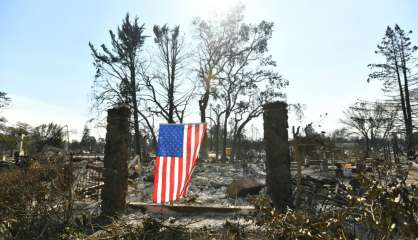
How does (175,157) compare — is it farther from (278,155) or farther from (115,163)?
(278,155)

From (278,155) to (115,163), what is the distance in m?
3.07

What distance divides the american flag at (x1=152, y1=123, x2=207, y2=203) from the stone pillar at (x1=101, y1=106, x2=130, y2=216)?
122 cm

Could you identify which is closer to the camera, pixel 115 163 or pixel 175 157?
pixel 175 157

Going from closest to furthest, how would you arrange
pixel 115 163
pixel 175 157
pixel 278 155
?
pixel 175 157 < pixel 278 155 < pixel 115 163

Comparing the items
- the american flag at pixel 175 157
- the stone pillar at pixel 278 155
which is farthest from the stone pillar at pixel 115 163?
the stone pillar at pixel 278 155

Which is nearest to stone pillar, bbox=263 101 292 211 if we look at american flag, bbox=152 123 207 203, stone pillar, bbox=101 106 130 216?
american flag, bbox=152 123 207 203

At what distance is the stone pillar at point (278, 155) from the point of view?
543 cm

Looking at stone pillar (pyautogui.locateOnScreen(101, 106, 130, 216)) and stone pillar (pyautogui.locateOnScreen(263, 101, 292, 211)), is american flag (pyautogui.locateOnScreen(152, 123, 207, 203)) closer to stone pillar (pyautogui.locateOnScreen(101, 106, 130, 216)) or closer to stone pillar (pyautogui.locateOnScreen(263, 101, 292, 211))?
stone pillar (pyautogui.locateOnScreen(101, 106, 130, 216))

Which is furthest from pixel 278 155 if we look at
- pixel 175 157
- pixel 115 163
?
pixel 115 163

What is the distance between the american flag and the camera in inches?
188

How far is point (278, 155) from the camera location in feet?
18.1

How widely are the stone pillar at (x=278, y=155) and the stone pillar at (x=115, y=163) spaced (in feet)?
9.03

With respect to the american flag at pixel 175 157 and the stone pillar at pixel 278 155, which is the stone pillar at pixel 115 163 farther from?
the stone pillar at pixel 278 155

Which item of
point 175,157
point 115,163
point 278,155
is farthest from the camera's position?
point 115,163
